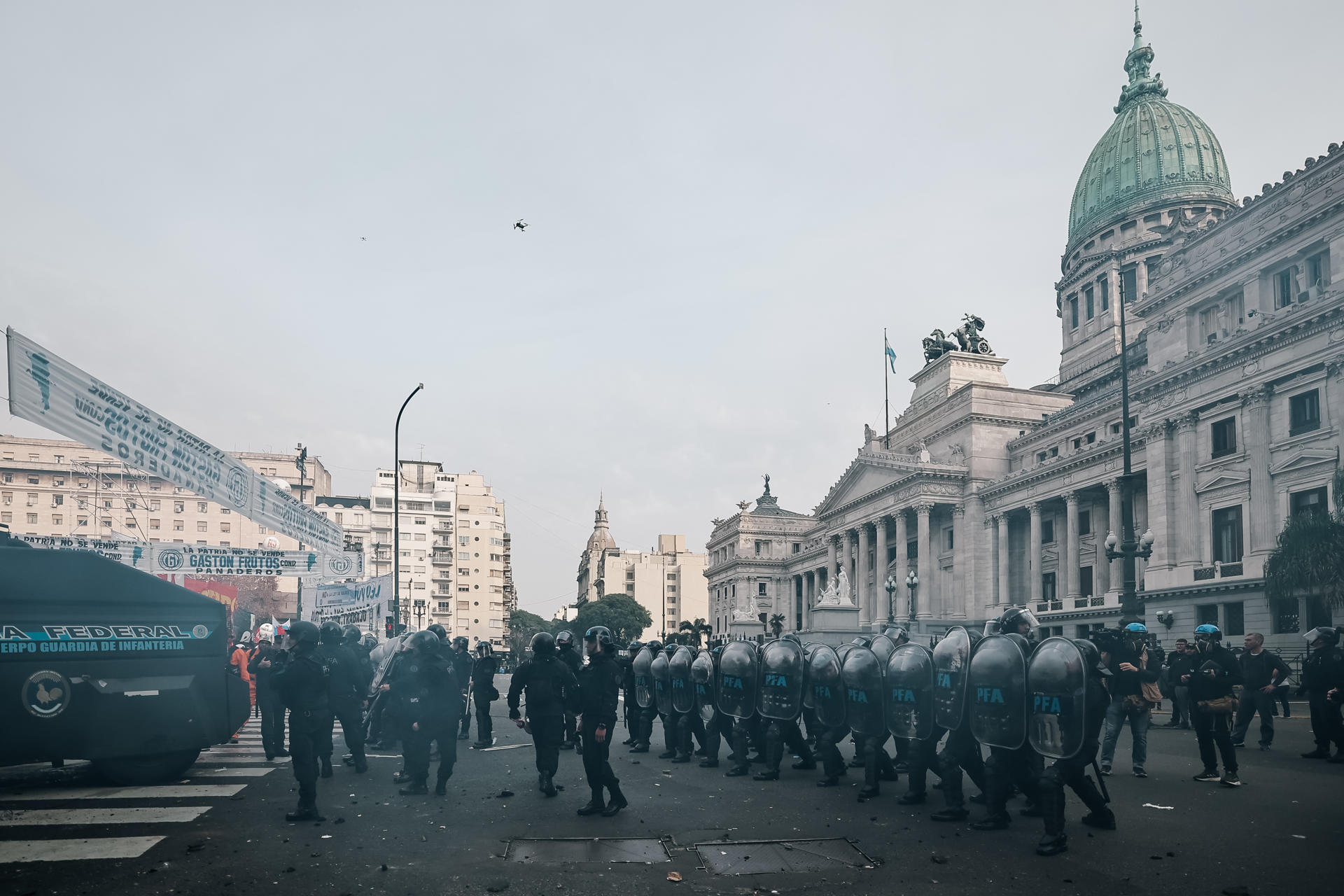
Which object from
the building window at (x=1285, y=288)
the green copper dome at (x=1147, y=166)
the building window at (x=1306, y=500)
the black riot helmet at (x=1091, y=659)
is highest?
the green copper dome at (x=1147, y=166)

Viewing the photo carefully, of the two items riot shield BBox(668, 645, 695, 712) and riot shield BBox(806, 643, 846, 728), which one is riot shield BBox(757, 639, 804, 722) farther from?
riot shield BBox(668, 645, 695, 712)

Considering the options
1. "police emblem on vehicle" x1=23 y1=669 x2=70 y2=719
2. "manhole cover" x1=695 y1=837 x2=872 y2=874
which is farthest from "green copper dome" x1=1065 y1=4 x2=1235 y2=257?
"police emblem on vehicle" x1=23 y1=669 x2=70 y2=719

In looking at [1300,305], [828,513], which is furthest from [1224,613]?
[828,513]

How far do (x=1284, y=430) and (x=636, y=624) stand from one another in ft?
279

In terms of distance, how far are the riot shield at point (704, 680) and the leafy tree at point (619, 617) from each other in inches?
3619

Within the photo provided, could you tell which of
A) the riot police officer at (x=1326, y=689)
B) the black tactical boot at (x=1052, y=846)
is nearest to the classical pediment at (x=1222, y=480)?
the riot police officer at (x=1326, y=689)

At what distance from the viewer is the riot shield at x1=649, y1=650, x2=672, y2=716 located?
14.5 metres

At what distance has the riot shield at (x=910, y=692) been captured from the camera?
384 inches

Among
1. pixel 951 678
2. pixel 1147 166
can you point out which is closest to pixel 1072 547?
pixel 1147 166

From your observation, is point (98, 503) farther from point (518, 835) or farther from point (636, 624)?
point (518, 835)

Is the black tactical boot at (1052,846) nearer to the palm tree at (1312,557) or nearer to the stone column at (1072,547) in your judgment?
the palm tree at (1312,557)

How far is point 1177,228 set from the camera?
47.6 m

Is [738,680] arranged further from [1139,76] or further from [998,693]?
[1139,76]

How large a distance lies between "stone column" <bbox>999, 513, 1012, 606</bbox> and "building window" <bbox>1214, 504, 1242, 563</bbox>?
19428 millimetres
